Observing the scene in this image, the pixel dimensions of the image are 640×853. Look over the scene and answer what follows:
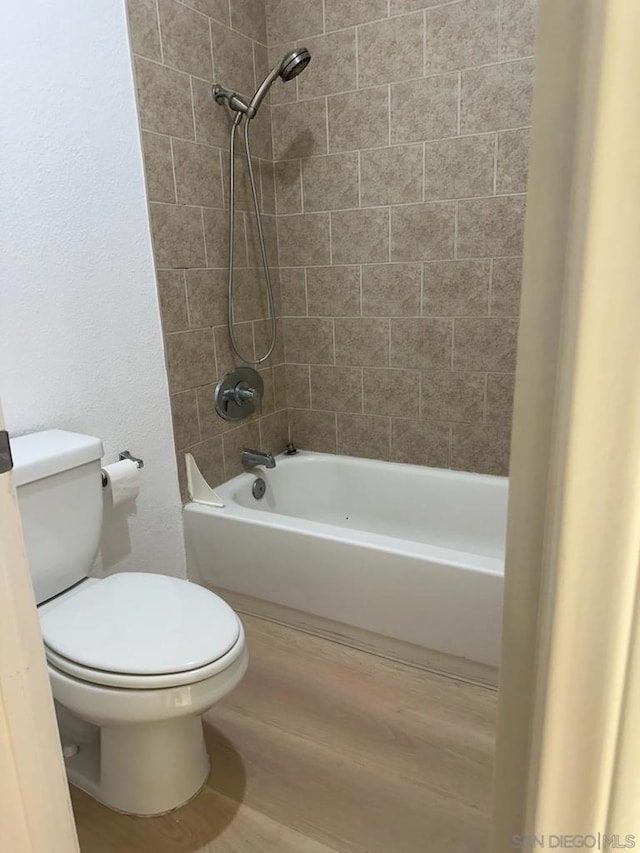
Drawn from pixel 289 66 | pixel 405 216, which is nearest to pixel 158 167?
pixel 289 66

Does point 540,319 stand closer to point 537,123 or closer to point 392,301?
point 537,123

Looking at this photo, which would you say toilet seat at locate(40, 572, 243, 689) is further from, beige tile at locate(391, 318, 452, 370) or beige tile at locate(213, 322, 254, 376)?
beige tile at locate(391, 318, 452, 370)

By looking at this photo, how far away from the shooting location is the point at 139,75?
1.86 metres

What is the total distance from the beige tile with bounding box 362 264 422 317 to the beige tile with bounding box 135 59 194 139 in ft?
2.74

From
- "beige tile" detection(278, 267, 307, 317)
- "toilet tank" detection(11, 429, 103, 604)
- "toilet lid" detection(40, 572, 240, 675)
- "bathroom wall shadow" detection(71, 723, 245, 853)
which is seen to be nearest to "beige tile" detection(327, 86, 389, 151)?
"beige tile" detection(278, 267, 307, 317)

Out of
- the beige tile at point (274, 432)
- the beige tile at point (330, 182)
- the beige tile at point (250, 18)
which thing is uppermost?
the beige tile at point (250, 18)

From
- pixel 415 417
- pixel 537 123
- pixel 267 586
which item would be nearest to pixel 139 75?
pixel 415 417

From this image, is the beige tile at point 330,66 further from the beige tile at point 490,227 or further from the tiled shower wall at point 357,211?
the beige tile at point 490,227

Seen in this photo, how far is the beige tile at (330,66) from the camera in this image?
2252 mm

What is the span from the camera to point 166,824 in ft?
4.57

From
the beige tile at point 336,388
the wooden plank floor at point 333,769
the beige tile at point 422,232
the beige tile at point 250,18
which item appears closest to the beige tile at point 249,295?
the beige tile at point 336,388

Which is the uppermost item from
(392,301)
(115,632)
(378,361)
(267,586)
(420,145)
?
(420,145)

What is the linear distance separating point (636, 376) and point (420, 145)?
213cm

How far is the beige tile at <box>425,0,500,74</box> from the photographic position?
201 centimetres
